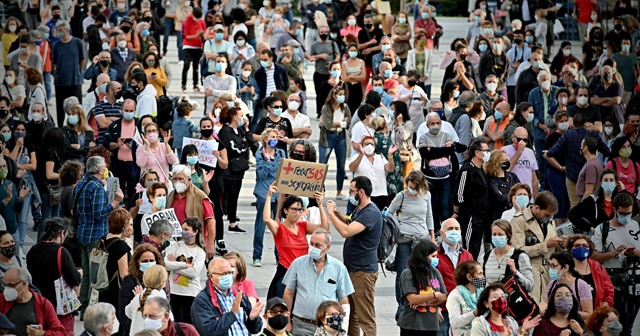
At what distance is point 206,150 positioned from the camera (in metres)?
17.6

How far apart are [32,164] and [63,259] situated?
4.84 m

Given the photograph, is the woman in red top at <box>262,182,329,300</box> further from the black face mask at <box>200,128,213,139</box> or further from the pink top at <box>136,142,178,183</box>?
the black face mask at <box>200,128,213,139</box>

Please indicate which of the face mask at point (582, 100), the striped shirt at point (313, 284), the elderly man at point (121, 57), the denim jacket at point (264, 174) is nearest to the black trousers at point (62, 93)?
the elderly man at point (121, 57)

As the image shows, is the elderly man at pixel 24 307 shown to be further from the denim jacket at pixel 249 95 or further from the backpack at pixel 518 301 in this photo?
the denim jacket at pixel 249 95

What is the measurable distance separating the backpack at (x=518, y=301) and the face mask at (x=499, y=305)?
65 centimetres

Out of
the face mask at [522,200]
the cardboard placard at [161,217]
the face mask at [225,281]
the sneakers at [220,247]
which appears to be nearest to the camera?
the face mask at [225,281]

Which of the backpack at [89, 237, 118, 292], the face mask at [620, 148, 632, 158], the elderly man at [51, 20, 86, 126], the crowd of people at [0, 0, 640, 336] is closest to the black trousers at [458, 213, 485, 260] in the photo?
the crowd of people at [0, 0, 640, 336]

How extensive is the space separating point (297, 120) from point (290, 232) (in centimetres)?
599

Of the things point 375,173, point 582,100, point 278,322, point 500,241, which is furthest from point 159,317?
point 582,100

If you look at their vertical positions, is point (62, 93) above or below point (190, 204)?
below

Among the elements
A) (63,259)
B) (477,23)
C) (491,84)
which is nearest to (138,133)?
(63,259)

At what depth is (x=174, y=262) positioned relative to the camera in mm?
13461

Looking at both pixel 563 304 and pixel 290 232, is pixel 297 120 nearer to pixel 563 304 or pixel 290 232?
pixel 290 232

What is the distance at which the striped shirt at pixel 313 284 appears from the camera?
12.6m
